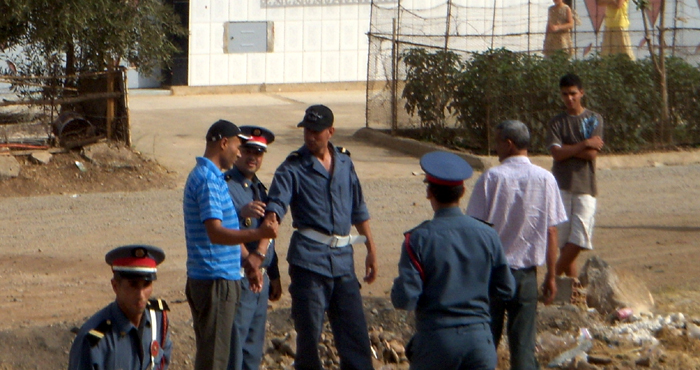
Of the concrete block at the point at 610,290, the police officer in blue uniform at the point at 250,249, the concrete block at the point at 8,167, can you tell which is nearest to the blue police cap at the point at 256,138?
the police officer in blue uniform at the point at 250,249

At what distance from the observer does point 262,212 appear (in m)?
5.02

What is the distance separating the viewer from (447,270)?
13.5 ft

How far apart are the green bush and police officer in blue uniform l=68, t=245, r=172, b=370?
9861 millimetres

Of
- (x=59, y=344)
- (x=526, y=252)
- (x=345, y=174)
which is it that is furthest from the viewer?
(x=59, y=344)

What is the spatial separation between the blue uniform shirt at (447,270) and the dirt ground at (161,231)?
2701 millimetres

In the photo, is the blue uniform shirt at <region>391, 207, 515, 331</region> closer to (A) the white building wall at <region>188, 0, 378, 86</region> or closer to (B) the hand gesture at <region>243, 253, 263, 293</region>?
(B) the hand gesture at <region>243, 253, 263, 293</region>

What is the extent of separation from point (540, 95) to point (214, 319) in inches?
349

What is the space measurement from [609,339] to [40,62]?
8.41 m

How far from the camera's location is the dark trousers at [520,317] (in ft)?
17.1

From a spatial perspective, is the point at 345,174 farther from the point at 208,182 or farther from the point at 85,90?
the point at 85,90

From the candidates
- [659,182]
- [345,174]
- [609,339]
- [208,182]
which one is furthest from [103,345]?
[659,182]

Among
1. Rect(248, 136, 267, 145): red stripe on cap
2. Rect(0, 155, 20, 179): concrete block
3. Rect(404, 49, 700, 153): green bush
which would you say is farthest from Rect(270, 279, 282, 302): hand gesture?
Rect(404, 49, 700, 153): green bush

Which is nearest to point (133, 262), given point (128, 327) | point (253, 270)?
point (128, 327)

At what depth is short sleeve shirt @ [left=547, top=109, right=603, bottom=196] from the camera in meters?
6.75
